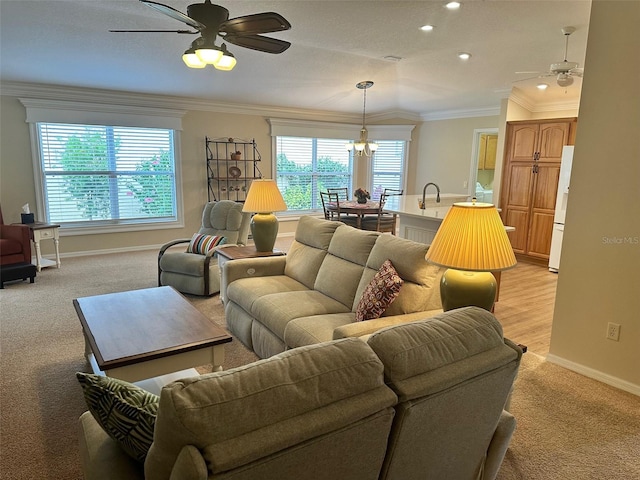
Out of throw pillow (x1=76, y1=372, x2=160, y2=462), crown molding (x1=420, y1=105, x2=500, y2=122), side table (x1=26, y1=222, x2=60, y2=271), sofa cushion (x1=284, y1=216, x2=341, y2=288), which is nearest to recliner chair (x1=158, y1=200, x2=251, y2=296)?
sofa cushion (x1=284, y1=216, x2=341, y2=288)

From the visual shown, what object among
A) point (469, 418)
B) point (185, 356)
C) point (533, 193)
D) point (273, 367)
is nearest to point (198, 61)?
point (185, 356)

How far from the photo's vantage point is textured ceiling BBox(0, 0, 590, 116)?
398 cm

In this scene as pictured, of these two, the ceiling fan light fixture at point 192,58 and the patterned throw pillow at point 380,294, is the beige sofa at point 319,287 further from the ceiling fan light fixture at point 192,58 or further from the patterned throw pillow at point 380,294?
the ceiling fan light fixture at point 192,58

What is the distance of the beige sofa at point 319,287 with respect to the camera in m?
2.40

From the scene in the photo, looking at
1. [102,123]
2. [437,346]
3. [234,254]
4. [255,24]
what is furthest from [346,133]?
[437,346]

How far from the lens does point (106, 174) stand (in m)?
6.19

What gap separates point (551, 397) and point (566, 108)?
534 centimetres

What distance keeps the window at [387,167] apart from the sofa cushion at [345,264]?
5.80 metres

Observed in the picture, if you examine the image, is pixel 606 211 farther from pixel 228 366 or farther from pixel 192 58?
pixel 192 58

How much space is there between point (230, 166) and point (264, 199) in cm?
360

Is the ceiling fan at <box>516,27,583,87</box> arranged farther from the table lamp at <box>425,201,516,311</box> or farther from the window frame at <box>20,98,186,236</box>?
the window frame at <box>20,98,186,236</box>

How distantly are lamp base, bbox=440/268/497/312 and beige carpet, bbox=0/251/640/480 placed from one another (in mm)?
821

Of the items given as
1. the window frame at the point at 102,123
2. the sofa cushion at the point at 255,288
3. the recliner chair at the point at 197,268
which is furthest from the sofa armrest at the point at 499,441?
the window frame at the point at 102,123

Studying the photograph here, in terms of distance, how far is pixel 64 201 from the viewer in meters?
5.95
